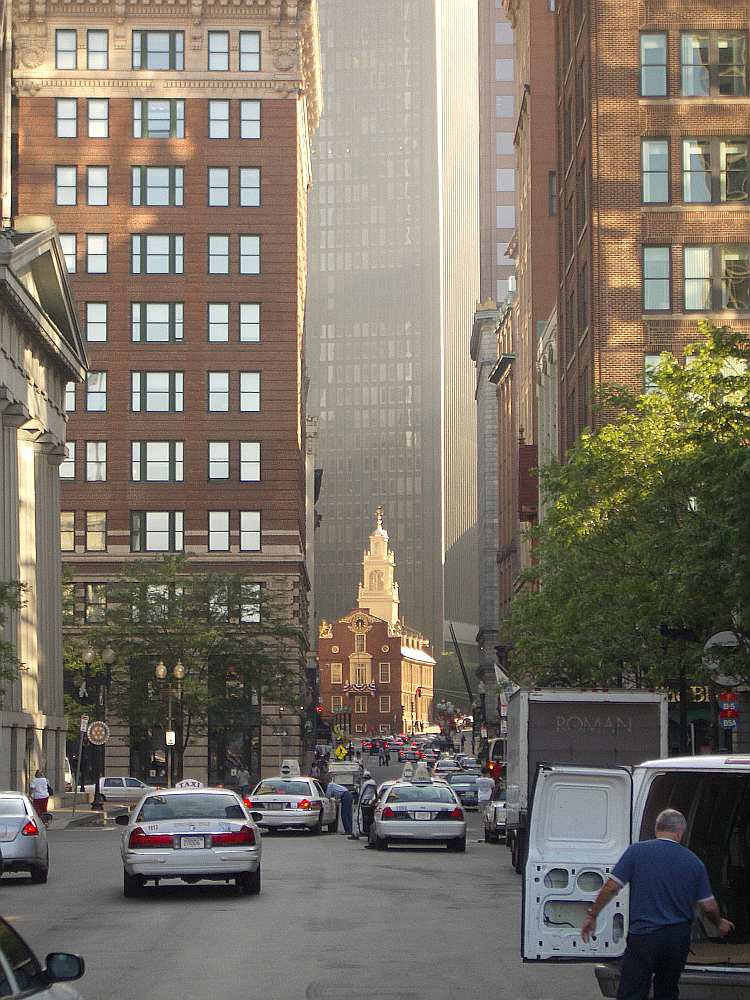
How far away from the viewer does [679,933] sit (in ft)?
34.6

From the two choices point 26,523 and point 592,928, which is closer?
point 592,928

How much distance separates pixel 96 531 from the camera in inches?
3637

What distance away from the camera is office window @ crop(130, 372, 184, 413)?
92.6 m

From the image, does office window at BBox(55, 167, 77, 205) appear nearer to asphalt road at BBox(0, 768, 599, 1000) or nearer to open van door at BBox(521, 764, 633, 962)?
asphalt road at BBox(0, 768, 599, 1000)

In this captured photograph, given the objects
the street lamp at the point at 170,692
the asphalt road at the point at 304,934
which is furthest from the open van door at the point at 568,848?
the street lamp at the point at 170,692

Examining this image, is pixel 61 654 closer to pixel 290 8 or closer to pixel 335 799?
pixel 335 799

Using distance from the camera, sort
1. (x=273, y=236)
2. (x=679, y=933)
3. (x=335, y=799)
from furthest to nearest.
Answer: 1. (x=273, y=236)
2. (x=335, y=799)
3. (x=679, y=933)

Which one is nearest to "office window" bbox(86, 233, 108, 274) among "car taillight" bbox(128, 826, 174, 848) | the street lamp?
the street lamp

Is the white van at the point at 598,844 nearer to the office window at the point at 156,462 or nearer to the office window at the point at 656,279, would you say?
the office window at the point at 656,279

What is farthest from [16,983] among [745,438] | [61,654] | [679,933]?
[61,654]

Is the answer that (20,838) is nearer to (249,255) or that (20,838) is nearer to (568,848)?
(568,848)

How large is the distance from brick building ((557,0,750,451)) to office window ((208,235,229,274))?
35.6 metres

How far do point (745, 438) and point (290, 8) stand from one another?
70.1 metres

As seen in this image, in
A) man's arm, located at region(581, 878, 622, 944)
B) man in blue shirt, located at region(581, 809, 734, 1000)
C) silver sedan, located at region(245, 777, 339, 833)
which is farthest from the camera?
silver sedan, located at region(245, 777, 339, 833)
